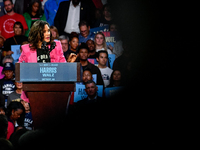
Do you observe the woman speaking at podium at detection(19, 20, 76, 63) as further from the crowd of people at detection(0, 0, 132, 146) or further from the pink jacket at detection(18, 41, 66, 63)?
the crowd of people at detection(0, 0, 132, 146)

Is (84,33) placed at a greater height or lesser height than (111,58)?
greater

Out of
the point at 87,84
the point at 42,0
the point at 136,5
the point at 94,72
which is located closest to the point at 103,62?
the point at 94,72

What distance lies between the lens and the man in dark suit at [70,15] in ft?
16.1

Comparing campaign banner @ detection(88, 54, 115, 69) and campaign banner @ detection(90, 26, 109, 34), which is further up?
campaign banner @ detection(90, 26, 109, 34)

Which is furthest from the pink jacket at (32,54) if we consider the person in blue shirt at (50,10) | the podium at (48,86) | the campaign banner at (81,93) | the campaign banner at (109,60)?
the person in blue shirt at (50,10)

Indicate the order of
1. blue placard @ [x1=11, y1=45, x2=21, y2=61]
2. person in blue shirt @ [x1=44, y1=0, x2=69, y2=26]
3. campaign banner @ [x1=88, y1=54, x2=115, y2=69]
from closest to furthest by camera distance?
campaign banner @ [x1=88, y1=54, x2=115, y2=69]
blue placard @ [x1=11, y1=45, x2=21, y2=61]
person in blue shirt @ [x1=44, y1=0, x2=69, y2=26]

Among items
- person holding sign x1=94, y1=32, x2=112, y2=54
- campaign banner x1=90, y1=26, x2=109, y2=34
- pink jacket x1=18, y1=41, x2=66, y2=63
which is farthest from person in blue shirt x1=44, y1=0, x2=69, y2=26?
pink jacket x1=18, y1=41, x2=66, y2=63

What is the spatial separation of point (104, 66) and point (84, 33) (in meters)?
0.66

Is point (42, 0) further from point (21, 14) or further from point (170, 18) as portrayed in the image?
point (170, 18)

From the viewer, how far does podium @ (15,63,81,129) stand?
2361 millimetres

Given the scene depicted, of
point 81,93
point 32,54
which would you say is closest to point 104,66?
point 81,93

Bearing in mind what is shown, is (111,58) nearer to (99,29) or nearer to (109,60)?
(109,60)

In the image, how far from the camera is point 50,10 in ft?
16.9

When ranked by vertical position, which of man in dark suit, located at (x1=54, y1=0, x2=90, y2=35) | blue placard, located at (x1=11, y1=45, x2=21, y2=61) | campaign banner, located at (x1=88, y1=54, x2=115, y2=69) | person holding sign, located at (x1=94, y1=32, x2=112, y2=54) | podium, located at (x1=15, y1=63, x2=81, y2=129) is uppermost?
man in dark suit, located at (x1=54, y1=0, x2=90, y2=35)
